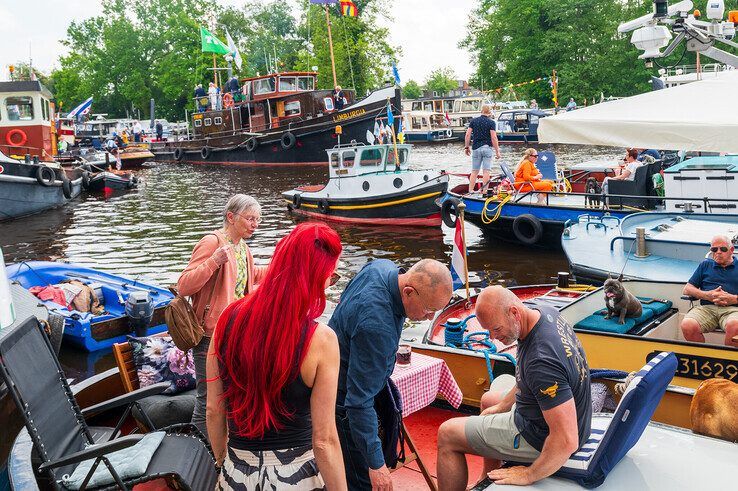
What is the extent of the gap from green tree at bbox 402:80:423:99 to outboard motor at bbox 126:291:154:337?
89458mm

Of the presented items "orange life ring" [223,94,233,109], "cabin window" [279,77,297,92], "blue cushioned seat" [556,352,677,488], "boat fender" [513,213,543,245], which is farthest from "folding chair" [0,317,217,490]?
"orange life ring" [223,94,233,109]

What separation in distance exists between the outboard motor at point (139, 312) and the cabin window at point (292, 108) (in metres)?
29.7

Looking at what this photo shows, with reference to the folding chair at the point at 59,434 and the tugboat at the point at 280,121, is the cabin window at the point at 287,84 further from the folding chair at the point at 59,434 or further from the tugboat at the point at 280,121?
the folding chair at the point at 59,434

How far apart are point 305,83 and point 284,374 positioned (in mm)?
38052

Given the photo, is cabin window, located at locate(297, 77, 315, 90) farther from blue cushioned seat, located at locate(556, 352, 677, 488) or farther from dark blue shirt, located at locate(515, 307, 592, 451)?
blue cushioned seat, located at locate(556, 352, 677, 488)

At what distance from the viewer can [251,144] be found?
38.2m

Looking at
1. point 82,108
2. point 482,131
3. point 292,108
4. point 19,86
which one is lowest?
point 482,131

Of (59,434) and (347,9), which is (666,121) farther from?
(347,9)

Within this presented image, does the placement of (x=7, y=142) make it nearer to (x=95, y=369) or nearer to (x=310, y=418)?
(x=95, y=369)

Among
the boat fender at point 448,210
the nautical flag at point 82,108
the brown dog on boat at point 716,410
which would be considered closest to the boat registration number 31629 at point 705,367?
the brown dog on boat at point 716,410

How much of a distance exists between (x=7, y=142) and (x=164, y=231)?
10844 mm

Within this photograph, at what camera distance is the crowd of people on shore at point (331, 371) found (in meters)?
2.59

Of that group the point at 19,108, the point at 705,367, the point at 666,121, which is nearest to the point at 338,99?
the point at 19,108

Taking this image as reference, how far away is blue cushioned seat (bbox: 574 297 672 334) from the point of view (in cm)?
625
